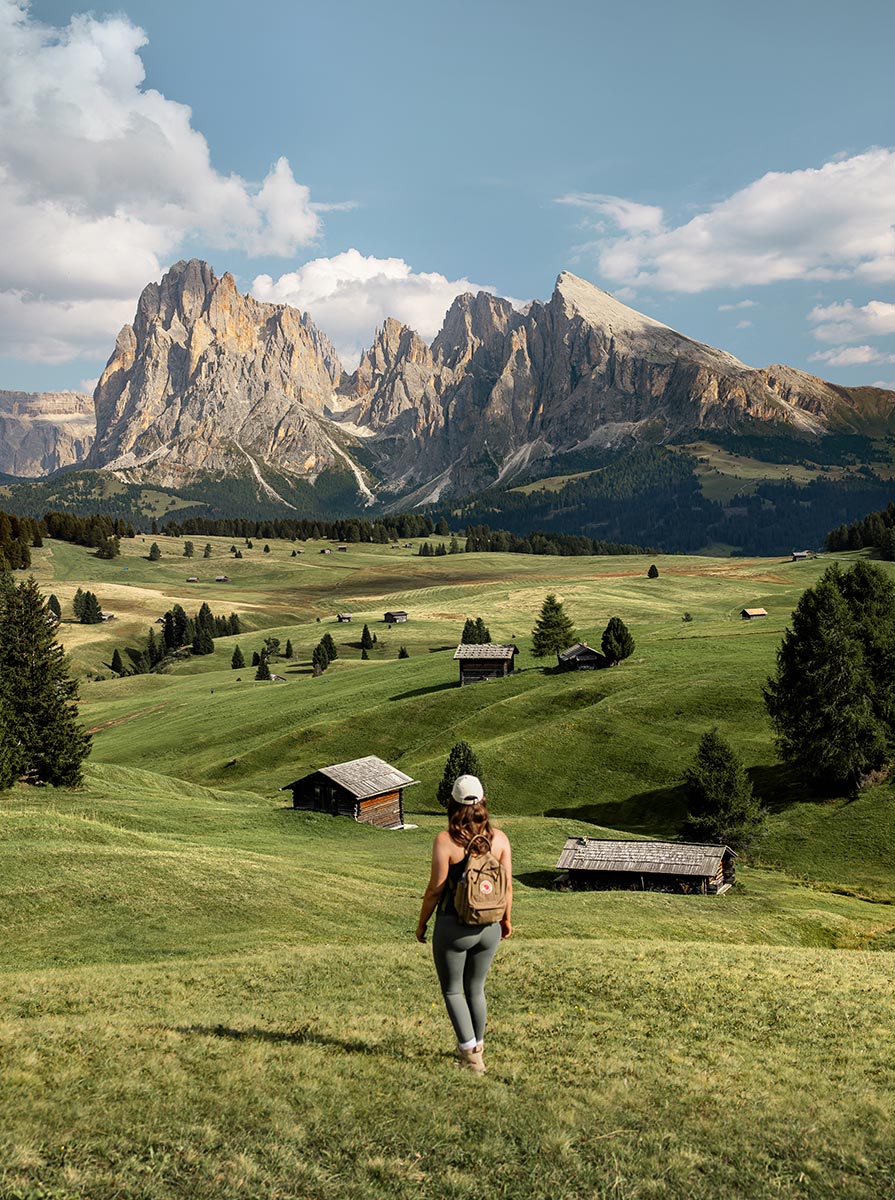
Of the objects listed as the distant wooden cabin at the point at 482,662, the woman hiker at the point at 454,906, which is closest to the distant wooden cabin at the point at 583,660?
the distant wooden cabin at the point at 482,662

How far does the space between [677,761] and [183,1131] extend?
66172 millimetres

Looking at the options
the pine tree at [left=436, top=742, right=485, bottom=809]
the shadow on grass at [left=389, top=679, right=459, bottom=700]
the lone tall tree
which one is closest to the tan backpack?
the lone tall tree

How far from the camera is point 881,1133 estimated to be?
11258mm

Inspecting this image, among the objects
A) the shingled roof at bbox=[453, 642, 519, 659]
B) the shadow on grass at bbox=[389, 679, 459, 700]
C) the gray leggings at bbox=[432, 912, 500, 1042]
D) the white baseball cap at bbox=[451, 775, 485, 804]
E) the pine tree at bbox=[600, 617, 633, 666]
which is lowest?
the shadow on grass at bbox=[389, 679, 459, 700]

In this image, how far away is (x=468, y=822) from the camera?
1138cm

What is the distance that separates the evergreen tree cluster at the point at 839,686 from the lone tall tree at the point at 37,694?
51.1 m

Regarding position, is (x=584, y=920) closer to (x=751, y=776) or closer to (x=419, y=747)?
(x=751, y=776)

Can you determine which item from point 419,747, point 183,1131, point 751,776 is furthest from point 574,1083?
point 419,747

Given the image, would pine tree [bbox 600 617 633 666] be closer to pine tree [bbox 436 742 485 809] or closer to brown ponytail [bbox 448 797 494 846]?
pine tree [bbox 436 742 485 809]

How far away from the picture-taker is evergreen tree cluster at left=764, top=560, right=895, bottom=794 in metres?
63.3

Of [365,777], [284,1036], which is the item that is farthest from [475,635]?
[284,1036]

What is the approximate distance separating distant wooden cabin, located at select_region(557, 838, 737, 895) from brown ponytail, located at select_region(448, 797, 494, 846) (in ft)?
128

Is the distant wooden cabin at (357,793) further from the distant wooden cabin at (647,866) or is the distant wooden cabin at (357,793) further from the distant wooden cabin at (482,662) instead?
the distant wooden cabin at (482,662)

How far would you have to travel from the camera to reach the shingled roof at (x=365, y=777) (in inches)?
2459
